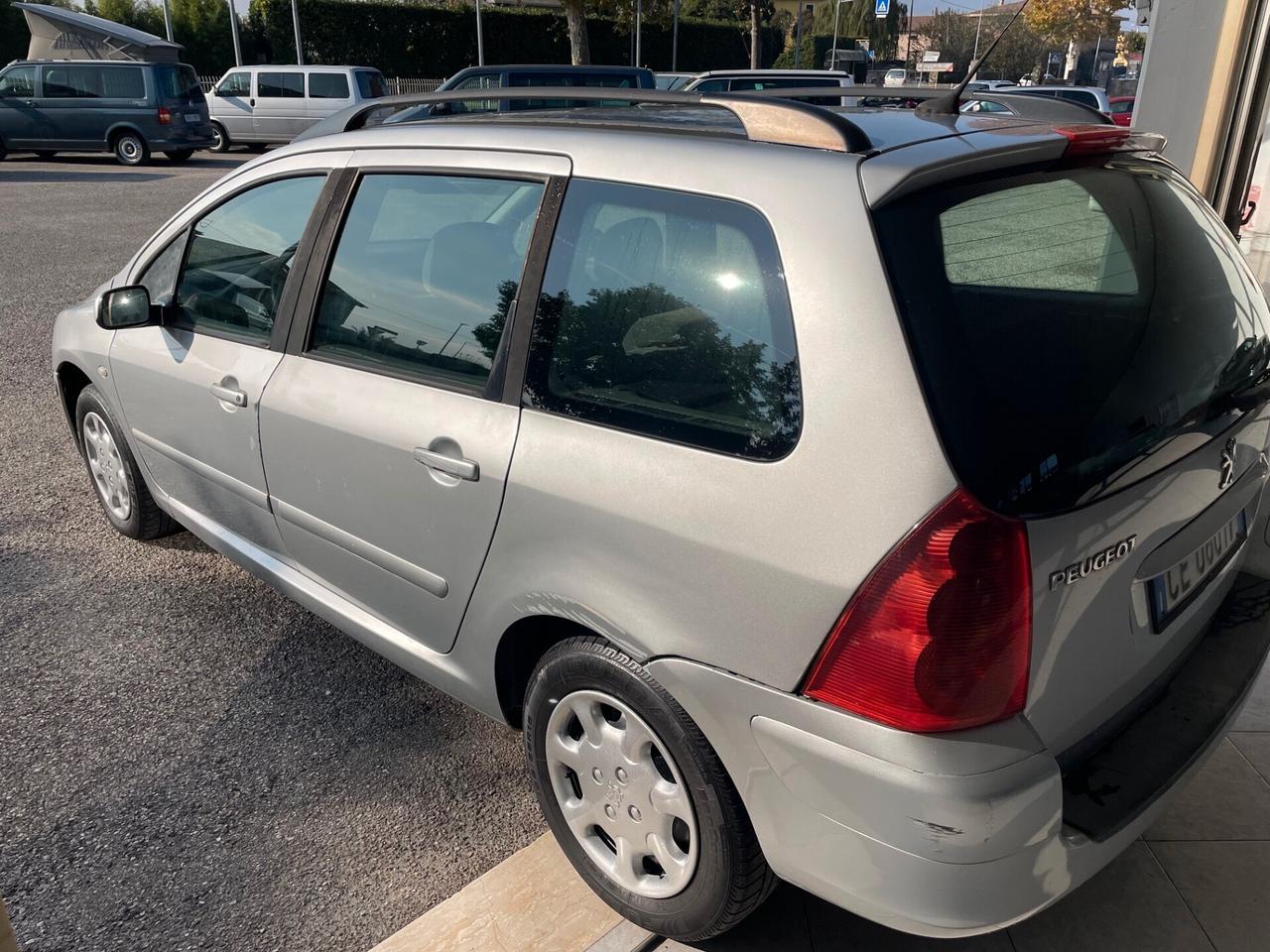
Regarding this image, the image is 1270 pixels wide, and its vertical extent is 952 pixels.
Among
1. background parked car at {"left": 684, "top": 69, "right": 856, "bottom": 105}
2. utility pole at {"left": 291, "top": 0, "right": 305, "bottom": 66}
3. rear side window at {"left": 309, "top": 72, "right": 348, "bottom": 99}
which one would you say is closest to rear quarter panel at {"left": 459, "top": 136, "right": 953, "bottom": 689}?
background parked car at {"left": 684, "top": 69, "right": 856, "bottom": 105}

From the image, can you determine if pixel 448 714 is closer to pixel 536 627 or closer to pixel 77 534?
pixel 536 627

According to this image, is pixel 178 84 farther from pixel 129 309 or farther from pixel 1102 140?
pixel 1102 140

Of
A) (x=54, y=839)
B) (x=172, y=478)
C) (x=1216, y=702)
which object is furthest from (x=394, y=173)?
(x=1216, y=702)

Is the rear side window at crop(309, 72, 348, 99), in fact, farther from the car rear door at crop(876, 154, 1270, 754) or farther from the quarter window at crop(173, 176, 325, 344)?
the car rear door at crop(876, 154, 1270, 754)

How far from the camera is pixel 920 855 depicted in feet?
5.59

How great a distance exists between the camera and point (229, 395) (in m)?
3.06

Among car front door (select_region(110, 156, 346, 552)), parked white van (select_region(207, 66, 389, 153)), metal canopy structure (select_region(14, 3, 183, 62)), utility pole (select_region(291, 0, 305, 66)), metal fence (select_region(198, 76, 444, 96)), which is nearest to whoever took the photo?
car front door (select_region(110, 156, 346, 552))

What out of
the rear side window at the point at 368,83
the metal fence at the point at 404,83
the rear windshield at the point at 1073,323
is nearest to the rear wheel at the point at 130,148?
the rear side window at the point at 368,83

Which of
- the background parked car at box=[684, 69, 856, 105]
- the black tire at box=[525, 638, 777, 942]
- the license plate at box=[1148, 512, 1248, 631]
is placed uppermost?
the background parked car at box=[684, 69, 856, 105]

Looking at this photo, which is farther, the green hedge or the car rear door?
the green hedge

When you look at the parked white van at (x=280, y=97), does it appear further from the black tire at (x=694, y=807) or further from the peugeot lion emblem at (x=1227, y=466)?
the peugeot lion emblem at (x=1227, y=466)

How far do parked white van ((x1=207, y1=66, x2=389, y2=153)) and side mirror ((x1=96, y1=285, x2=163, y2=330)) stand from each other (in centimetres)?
1955

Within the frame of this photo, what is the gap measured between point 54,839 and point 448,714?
1.06 metres

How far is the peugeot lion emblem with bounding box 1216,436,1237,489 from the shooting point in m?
2.09
